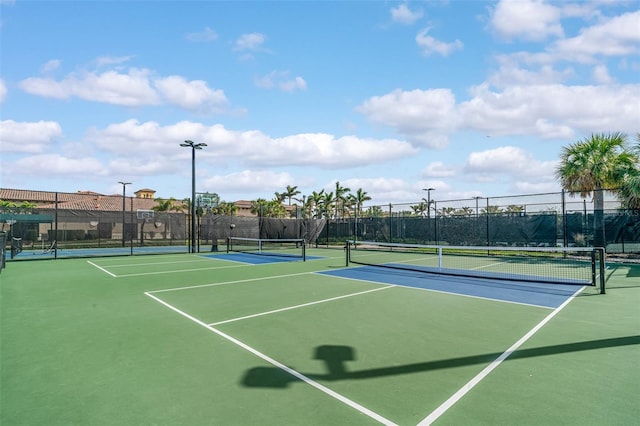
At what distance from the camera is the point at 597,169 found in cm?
1709

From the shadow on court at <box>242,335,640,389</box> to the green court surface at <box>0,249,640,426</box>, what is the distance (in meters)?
0.02

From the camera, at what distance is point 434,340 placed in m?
5.21

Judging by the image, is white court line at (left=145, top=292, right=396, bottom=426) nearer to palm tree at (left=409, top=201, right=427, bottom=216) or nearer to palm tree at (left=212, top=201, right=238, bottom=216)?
palm tree at (left=409, top=201, right=427, bottom=216)

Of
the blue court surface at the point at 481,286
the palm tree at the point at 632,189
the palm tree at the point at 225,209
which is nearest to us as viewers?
the blue court surface at the point at 481,286

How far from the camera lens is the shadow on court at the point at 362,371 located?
396cm

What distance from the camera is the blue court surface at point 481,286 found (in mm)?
8133

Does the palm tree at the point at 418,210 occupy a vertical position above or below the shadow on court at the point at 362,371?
above

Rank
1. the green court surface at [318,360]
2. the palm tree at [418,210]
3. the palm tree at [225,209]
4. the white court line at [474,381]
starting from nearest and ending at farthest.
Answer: the white court line at [474,381] < the green court surface at [318,360] < the palm tree at [418,210] < the palm tree at [225,209]

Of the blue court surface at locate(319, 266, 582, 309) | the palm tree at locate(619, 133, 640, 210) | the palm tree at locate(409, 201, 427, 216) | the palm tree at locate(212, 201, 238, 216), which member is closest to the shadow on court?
the blue court surface at locate(319, 266, 582, 309)

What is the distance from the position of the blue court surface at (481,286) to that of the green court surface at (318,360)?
0.44m

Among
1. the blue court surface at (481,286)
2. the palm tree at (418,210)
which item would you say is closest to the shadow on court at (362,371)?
the blue court surface at (481,286)

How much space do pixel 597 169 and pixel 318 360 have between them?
1826cm

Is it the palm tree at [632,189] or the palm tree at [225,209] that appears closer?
the palm tree at [632,189]

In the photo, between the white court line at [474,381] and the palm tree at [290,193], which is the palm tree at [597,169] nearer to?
the white court line at [474,381]
